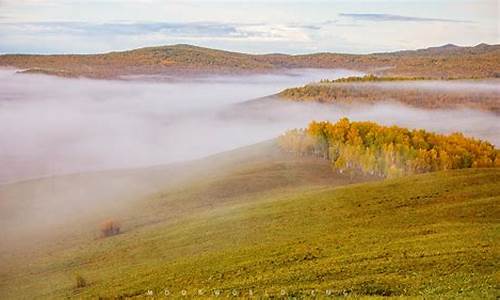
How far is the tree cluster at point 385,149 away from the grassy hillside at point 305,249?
37.8 ft

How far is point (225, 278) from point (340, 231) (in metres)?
13.0

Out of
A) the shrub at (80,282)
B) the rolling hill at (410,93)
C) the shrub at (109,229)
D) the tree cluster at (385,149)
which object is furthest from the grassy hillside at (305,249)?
the rolling hill at (410,93)

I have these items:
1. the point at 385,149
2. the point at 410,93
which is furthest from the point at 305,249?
the point at 410,93

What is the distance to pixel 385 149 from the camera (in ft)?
273

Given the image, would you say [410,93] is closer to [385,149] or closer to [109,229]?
[385,149]

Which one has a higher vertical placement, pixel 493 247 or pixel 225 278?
pixel 493 247

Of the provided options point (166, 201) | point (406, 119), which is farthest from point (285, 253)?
point (406, 119)

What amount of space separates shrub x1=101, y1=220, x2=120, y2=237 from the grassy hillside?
157cm

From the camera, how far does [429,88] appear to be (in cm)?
17212

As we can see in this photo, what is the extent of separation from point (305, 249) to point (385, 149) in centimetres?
4894

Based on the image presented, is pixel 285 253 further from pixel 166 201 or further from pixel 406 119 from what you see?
pixel 406 119

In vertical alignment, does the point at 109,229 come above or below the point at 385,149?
below

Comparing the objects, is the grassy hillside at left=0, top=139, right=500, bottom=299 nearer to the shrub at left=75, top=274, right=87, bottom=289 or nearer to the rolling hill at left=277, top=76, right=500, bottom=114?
the shrub at left=75, top=274, right=87, bottom=289

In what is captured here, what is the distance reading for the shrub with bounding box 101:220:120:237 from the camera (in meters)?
62.7
